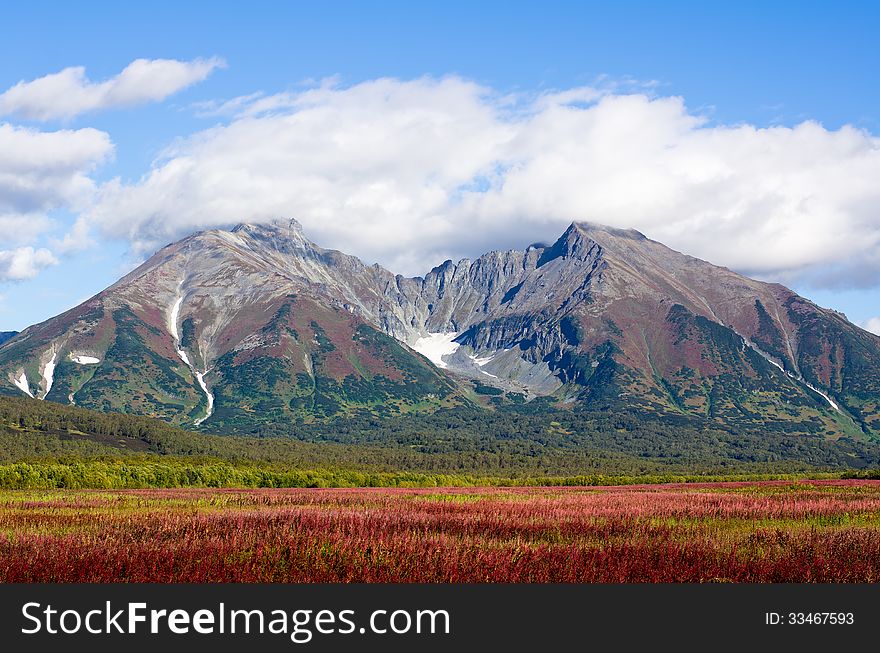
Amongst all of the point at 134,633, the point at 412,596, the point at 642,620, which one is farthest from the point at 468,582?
the point at 134,633

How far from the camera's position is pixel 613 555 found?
18.9m

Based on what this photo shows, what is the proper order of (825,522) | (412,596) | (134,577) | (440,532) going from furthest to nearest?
(825,522), (440,532), (134,577), (412,596)

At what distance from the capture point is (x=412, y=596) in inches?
541

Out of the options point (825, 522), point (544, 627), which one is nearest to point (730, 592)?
point (544, 627)

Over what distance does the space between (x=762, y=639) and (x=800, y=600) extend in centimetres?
197

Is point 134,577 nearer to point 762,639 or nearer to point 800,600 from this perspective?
point 762,639

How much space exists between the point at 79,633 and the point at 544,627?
698 centimetres

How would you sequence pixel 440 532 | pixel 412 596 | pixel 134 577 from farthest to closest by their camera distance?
pixel 440 532 → pixel 134 577 → pixel 412 596

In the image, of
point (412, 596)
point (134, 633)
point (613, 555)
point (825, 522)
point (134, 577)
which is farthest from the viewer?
point (825, 522)

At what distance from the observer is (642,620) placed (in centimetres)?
1285

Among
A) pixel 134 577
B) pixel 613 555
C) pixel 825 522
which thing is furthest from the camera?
pixel 825 522

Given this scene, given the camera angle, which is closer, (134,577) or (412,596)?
(412,596)

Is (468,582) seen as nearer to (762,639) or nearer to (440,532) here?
(762,639)

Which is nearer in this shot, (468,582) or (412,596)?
(412,596)
